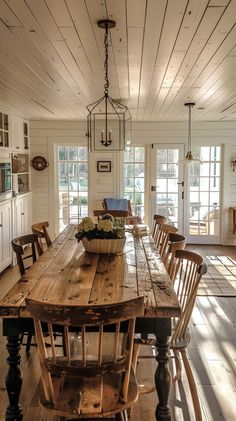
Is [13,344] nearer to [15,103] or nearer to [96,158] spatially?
[15,103]

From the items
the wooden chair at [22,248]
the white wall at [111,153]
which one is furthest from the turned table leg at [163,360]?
the white wall at [111,153]

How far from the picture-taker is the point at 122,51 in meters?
2.68

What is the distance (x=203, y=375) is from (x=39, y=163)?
5.25 m

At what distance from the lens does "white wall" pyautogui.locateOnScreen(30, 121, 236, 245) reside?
719 cm

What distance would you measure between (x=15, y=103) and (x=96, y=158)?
2.38 meters

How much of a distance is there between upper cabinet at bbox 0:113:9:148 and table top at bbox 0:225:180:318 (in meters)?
2.84

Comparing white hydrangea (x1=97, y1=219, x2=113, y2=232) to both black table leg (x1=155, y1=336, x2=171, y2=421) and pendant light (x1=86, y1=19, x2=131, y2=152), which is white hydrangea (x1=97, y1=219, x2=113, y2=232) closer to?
pendant light (x1=86, y1=19, x2=131, y2=152)

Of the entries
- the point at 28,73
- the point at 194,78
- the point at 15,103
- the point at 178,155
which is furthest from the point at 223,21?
the point at 178,155

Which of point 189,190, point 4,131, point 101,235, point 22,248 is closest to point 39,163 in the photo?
point 4,131

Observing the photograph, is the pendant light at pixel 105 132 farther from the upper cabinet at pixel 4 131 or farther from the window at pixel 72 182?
the window at pixel 72 182

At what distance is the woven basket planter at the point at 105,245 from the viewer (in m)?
2.90

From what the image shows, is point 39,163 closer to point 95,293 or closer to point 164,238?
point 164,238

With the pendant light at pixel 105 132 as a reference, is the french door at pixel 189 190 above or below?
below

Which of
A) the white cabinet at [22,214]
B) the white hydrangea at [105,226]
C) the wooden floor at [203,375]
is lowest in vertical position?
the wooden floor at [203,375]
